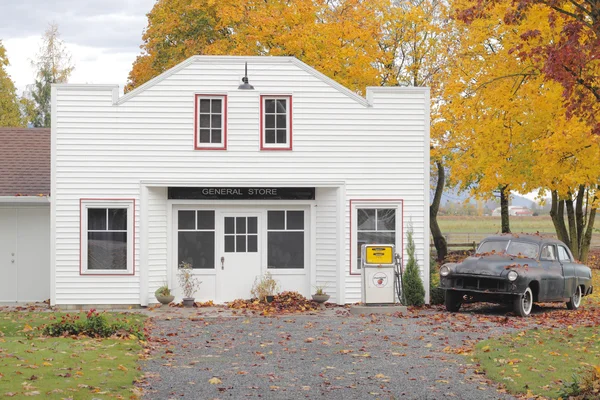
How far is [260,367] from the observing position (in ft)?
39.5

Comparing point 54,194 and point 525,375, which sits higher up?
point 54,194

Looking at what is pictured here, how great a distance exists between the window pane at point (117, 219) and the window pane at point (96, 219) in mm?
133

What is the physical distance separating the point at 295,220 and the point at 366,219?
66.2 inches

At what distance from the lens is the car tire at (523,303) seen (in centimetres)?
1844

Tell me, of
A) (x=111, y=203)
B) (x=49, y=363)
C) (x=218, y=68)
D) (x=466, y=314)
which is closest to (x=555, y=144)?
(x=466, y=314)

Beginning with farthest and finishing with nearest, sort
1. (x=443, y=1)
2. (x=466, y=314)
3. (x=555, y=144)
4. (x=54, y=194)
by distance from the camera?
(x=443, y=1), (x=555, y=144), (x=54, y=194), (x=466, y=314)

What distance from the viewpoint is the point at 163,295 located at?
66.7ft

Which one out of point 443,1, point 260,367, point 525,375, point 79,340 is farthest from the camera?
point 443,1

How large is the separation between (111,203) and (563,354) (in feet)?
36.8

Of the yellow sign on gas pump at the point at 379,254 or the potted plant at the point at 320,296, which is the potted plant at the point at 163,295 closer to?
the potted plant at the point at 320,296

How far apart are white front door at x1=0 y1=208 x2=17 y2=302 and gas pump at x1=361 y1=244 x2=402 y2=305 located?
838 cm

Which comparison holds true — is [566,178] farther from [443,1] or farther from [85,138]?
[443,1]

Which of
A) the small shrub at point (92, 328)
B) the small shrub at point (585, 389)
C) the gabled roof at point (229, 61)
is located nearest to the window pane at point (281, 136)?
the gabled roof at point (229, 61)

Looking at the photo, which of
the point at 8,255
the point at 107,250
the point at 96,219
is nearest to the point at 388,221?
the point at 107,250
